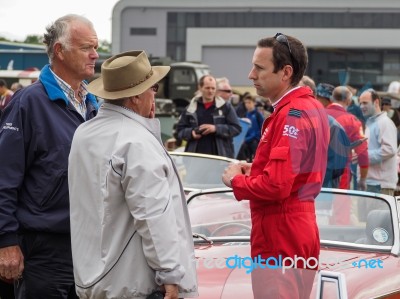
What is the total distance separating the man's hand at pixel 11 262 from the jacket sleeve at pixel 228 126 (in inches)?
270

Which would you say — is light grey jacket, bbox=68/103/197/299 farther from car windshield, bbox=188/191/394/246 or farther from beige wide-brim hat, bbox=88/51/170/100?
car windshield, bbox=188/191/394/246

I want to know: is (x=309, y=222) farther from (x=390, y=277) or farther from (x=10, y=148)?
(x=10, y=148)

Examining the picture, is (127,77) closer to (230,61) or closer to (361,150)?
(361,150)

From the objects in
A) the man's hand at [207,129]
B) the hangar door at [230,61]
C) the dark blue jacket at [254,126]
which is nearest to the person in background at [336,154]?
the man's hand at [207,129]

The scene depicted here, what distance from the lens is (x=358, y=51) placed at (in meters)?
74.3

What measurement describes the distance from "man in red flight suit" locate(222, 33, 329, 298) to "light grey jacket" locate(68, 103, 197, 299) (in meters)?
0.47

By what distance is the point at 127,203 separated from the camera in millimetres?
3455

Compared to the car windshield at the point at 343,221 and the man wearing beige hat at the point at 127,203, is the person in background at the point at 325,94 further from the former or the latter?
the man wearing beige hat at the point at 127,203

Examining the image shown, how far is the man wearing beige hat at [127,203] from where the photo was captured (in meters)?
3.40

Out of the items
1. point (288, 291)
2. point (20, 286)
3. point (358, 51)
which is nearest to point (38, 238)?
point (20, 286)

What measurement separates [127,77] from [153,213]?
63cm

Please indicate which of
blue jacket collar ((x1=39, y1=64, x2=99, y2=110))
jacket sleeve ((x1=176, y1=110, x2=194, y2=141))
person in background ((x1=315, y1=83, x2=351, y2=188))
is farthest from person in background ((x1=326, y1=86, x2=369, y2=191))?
blue jacket collar ((x1=39, y1=64, x2=99, y2=110))

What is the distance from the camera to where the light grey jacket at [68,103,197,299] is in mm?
3398

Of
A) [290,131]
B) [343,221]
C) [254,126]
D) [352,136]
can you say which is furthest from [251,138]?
[290,131]
